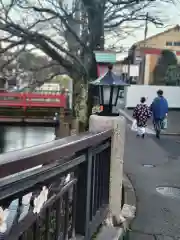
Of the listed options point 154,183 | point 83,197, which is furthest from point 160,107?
point 83,197

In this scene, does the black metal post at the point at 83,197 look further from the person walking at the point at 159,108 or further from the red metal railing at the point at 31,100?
the red metal railing at the point at 31,100

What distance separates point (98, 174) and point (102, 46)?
9475 millimetres

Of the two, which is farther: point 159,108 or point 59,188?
point 159,108

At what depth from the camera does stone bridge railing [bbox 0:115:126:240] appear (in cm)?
185

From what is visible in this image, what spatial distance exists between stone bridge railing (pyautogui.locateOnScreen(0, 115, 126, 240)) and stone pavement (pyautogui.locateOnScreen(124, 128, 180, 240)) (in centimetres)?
82

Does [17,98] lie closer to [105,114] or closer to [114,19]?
[114,19]

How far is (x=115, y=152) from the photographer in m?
4.27

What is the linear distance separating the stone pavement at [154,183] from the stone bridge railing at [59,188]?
2.69 ft

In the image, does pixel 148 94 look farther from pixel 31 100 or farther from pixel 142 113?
pixel 142 113

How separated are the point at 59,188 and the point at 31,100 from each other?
71.2ft

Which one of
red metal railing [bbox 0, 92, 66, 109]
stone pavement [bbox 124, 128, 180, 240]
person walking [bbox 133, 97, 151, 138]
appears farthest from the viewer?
red metal railing [bbox 0, 92, 66, 109]

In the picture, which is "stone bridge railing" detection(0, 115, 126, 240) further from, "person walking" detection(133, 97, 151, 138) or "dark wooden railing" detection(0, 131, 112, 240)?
"person walking" detection(133, 97, 151, 138)

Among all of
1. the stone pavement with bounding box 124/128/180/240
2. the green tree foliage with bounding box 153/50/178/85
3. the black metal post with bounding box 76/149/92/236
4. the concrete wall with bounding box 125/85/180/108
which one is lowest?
the stone pavement with bounding box 124/128/180/240

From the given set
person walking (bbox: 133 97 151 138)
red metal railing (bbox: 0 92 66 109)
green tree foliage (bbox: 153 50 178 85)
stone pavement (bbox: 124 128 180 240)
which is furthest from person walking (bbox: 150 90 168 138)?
green tree foliage (bbox: 153 50 178 85)
